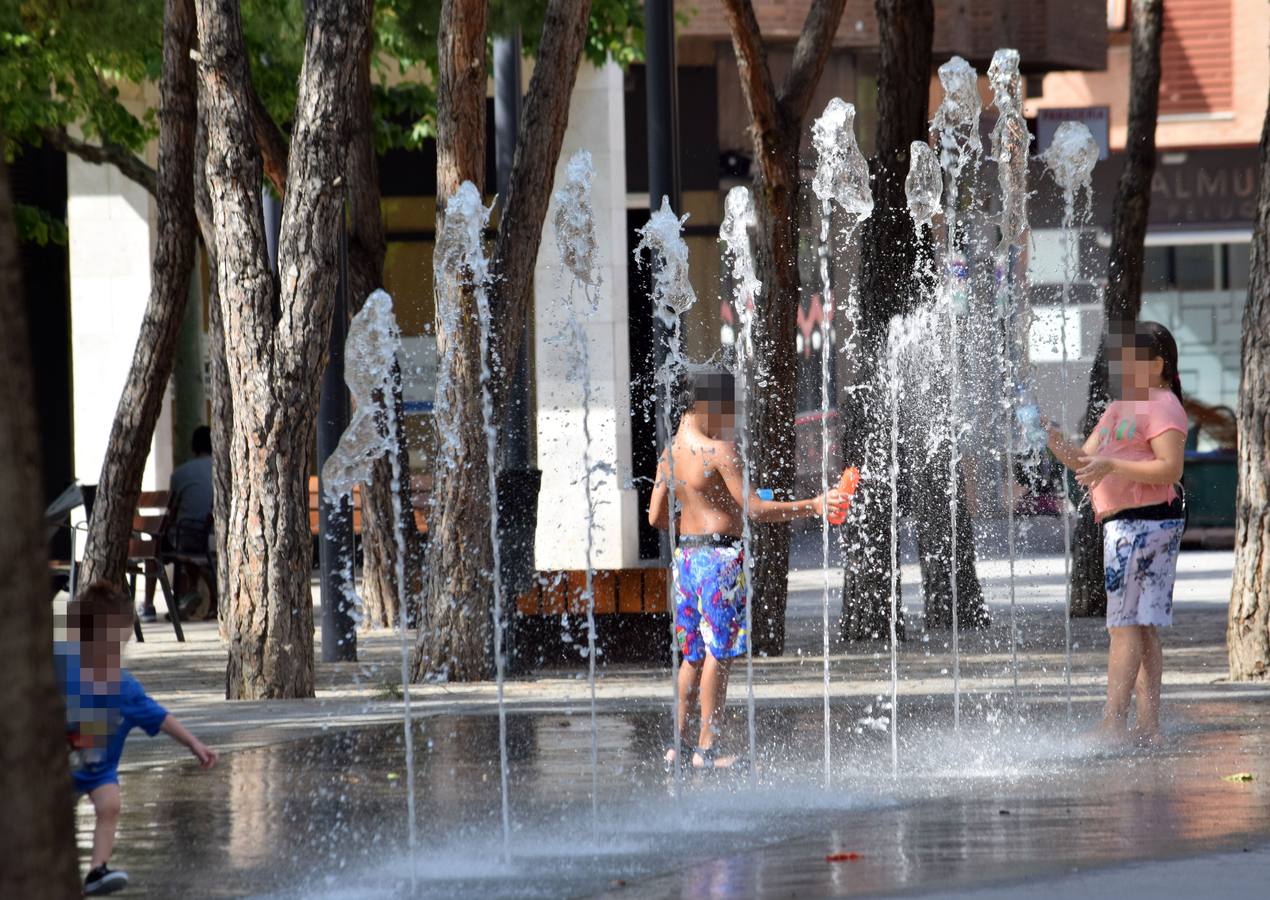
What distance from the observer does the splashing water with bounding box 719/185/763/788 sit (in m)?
7.94

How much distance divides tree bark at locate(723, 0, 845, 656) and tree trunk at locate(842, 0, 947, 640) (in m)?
1.07

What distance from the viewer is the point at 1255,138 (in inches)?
1463

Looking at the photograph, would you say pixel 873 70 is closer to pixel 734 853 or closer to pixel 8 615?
pixel 734 853

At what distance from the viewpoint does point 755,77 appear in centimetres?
1321

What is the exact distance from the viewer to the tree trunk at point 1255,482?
1041 cm

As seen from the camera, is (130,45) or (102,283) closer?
(130,45)

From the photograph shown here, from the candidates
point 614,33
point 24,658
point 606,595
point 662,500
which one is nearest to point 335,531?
point 606,595

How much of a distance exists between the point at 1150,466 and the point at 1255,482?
2.35 m

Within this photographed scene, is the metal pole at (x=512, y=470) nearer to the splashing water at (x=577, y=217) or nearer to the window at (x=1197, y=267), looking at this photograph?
the splashing water at (x=577, y=217)

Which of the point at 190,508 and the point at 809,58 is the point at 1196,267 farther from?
the point at 809,58

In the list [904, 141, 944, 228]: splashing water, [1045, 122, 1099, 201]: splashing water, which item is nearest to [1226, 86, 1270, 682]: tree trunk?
[1045, 122, 1099, 201]: splashing water

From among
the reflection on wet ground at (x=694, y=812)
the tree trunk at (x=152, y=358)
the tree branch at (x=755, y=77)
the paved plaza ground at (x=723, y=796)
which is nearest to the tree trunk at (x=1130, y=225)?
the tree branch at (x=755, y=77)

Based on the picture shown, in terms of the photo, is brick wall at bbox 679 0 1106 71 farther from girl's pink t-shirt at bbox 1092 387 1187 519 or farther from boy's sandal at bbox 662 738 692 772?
boy's sandal at bbox 662 738 692 772

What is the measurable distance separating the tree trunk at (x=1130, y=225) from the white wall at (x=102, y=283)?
33.0 feet
